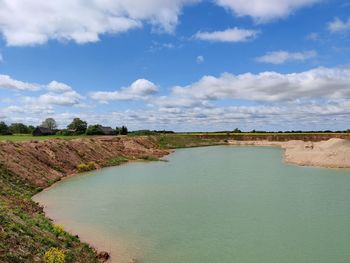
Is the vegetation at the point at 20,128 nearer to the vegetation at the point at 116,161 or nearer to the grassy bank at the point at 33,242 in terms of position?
the vegetation at the point at 116,161

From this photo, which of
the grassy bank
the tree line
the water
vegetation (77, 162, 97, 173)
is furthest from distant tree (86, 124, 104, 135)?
the grassy bank

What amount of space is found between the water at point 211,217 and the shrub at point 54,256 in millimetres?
2327

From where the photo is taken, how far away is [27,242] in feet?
40.3

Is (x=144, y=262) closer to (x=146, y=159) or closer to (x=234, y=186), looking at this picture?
(x=234, y=186)

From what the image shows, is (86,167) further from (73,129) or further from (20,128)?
(20,128)

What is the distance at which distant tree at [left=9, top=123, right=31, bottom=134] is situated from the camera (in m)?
146

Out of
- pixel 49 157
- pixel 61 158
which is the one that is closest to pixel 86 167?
pixel 61 158

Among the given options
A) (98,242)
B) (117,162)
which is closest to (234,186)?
(98,242)

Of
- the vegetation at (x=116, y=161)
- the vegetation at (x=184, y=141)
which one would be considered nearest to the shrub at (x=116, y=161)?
the vegetation at (x=116, y=161)

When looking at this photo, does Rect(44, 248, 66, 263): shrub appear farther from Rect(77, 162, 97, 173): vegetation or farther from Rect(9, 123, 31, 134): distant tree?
Rect(9, 123, 31, 134): distant tree

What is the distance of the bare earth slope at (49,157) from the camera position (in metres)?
32.5

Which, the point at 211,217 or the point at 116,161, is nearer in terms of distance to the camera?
the point at 211,217

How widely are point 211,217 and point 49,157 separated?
90.9ft

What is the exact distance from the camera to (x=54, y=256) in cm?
1195
